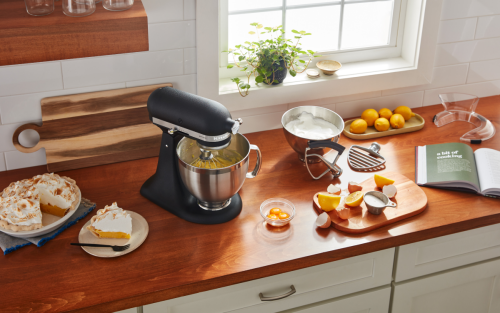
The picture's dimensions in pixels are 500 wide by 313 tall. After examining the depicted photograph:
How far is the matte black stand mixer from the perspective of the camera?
1.31 m

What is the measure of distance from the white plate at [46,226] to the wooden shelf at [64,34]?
496 millimetres

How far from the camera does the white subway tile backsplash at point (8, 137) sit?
158 cm

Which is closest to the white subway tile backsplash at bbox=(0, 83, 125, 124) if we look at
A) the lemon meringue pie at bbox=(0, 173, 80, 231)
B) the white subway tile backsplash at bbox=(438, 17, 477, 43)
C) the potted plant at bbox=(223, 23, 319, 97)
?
the lemon meringue pie at bbox=(0, 173, 80, 231)

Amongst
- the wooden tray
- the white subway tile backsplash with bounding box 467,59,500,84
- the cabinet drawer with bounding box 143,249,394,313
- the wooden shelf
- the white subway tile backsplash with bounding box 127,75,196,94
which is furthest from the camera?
the white subway tile backsplash with bounding box 467,59,500,84

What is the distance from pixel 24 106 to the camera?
1.57m

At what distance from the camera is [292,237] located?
1408 mm

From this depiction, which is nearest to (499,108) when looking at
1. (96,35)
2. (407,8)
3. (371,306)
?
(407,8)

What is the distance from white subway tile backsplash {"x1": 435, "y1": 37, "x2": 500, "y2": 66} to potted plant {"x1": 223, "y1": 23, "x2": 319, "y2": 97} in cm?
61

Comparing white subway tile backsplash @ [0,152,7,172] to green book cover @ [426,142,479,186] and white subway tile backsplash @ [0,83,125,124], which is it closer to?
white subway tile backsplash @ [0,83,125,124]

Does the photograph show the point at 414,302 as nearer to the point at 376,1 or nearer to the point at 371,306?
the point at 371,306

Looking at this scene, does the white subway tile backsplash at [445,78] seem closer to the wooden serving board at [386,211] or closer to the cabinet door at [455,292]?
the wooden serving board at [386,211]

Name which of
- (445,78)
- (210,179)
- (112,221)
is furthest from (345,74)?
(112,221)

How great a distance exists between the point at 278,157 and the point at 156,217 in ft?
1.80

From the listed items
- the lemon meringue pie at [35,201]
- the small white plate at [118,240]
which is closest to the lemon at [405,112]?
the small white plate at [118,240]
